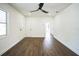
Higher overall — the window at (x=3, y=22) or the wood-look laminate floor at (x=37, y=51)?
the window at (x=3, y=22)

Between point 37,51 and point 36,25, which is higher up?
point 36,25

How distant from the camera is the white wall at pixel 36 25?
10.6m

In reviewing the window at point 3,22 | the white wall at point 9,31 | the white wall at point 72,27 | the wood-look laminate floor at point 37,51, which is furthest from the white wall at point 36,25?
the window at point 3,22

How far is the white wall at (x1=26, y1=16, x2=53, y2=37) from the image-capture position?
34.8ft

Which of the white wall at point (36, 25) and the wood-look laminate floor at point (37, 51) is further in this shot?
the white wall at point (36, 25)

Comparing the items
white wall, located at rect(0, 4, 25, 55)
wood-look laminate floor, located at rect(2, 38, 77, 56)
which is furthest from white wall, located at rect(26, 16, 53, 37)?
wood-look laminate floor, located at rect(2, 38, 77, 56)

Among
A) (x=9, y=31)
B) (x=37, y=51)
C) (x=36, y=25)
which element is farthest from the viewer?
(x=36, y=25)

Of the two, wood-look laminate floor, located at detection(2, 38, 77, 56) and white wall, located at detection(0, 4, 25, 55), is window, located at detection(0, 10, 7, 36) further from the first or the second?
wood-look laminate floor, located at detection(2, 38, 77, 56)

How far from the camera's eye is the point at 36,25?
10711 millimetres

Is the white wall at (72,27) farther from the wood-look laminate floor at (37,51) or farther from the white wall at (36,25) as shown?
the white wall at (36,25)

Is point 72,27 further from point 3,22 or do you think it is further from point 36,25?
point 36,25

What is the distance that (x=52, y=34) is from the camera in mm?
11164

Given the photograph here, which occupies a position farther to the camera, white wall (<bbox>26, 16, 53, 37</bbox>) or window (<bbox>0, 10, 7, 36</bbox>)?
white wall (<bbox>26, 16, 53, 37</bbox>)

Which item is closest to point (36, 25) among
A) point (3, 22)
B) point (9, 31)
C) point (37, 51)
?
point (9, 31)
